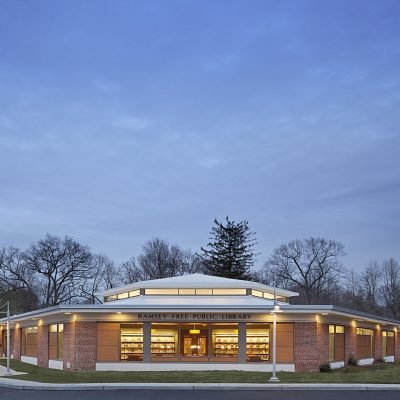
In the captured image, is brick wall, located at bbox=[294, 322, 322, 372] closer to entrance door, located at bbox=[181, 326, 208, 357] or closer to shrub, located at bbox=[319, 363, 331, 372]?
shrub, located at bbox=[319, 363, 331, 372]

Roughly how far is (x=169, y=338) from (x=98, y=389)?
1223 cm

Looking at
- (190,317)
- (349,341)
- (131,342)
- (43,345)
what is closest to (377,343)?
(349,341)

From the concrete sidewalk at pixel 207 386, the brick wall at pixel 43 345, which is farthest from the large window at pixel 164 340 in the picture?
the concrete sidewalk at pixel 207 386

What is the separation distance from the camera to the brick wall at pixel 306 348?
124 ft

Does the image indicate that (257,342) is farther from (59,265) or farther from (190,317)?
(59,265)

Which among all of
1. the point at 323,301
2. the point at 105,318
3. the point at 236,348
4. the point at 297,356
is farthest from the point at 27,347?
the point at 323,301

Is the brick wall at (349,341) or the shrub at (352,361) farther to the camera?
the brick wall at (349,341)

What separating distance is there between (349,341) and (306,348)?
21.1 feet

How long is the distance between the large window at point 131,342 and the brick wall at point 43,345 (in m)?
7.37

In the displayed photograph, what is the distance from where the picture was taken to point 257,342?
38781 mm

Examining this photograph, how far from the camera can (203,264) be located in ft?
332

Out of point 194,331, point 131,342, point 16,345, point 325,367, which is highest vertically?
point 194,331

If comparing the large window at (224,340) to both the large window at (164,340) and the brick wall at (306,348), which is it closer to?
the large window at (164,340)

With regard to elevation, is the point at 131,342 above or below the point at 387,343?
above
